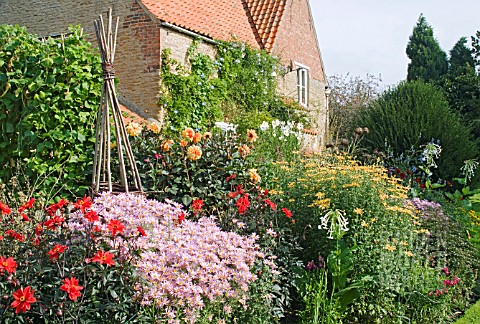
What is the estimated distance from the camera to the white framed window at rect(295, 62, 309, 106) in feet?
56.3

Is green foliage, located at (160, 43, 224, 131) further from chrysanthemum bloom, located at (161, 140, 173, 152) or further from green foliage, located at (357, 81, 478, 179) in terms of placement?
chrysanthemum bloom, located at (161, 140, 173, 152)

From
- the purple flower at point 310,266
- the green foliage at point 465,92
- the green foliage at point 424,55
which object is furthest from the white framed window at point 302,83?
the purple flower at point 310,266

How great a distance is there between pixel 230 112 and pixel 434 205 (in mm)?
7335

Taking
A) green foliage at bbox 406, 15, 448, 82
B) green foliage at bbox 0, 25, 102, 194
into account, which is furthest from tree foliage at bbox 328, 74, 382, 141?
green foliage at bbox 0, 25, 102, 194

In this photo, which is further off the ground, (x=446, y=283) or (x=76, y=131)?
(x=76, y=131)

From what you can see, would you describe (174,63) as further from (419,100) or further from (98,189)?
(98,189)

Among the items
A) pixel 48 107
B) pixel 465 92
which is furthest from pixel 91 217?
pixel 465 92

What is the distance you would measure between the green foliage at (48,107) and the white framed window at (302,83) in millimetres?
11496

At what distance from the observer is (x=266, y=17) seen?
1669 centimetres

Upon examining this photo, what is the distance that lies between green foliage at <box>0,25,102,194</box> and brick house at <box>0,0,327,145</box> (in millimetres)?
5236

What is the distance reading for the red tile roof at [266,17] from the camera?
16.0 metres

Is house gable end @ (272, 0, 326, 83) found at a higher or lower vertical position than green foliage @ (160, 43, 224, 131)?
higher

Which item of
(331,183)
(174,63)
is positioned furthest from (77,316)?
(174,63)

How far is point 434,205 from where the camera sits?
650 centimetres
